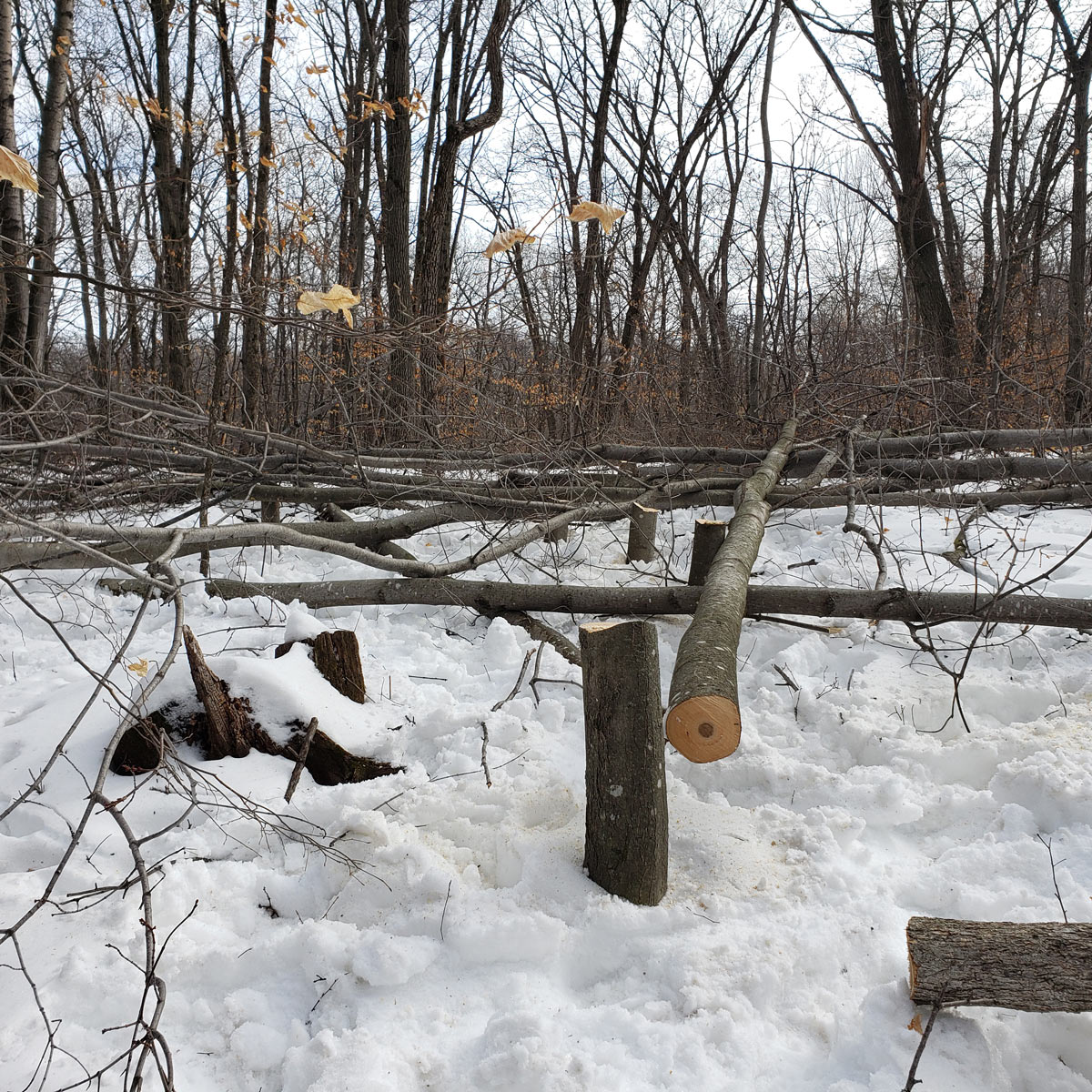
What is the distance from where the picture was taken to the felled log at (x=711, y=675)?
2.04m

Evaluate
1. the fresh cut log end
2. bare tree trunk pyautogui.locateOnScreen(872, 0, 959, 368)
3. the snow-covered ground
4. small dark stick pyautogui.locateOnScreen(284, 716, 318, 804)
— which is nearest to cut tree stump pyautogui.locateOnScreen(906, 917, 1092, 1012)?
the snow-covered ground

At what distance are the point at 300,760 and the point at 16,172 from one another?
2.03m

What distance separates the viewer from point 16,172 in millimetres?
1794

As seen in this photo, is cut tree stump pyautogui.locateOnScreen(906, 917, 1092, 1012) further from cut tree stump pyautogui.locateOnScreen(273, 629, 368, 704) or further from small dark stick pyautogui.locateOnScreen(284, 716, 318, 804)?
cut tree stump pyautogui.locateOnScreen(273, 629, 368, 704)

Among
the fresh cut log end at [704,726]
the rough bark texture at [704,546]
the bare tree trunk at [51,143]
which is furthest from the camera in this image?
the bare tree trunk at [51,143]

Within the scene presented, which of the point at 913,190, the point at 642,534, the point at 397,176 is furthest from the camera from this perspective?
the point at 397,176

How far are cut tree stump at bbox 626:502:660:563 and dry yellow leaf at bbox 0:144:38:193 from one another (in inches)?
144

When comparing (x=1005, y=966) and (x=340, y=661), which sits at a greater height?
(x=340, y=661)

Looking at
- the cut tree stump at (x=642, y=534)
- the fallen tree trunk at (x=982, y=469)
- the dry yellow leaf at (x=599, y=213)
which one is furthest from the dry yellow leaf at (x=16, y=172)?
the fallen tree trunk at (x=982, y=469)

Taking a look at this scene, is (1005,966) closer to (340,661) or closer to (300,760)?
(300,760)

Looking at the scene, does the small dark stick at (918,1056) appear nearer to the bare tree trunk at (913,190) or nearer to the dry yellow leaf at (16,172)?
the dry yellow leaf at (16,172)

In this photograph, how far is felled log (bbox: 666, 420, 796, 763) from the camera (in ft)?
6.69

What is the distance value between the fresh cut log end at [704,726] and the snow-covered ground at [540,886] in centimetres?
58

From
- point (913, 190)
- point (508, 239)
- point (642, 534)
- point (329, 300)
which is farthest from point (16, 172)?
point (913, 190)
